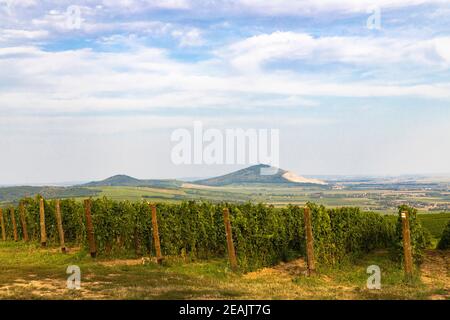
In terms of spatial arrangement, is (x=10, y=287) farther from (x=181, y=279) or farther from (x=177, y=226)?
(x=177, y=226)

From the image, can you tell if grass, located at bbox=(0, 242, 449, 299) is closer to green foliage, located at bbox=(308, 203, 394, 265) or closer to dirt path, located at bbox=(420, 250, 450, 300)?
dirt path, located at bbox=(420, 250, 450, 300)

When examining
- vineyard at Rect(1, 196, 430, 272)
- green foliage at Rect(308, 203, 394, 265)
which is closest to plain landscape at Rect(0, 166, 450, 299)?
vineyard at Rect(1, 196, 430, 272)

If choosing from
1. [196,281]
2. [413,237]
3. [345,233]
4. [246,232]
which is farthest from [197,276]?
[413,237]

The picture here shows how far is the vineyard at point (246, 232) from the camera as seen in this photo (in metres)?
21.7

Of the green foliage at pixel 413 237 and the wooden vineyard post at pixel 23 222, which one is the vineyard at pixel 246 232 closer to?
the green foliage at pixel 413 237

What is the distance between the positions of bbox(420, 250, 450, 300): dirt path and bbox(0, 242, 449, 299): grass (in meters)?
0.13

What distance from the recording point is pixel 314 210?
2228 cm

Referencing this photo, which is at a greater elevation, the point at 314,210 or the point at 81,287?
the point at 314,210

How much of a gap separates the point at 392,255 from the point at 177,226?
11.6m

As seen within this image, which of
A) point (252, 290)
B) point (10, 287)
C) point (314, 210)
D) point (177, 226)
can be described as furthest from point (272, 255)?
point (10, 287)

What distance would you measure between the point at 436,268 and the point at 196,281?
12876 mm

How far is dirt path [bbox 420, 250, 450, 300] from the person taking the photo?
1897 centimetres
